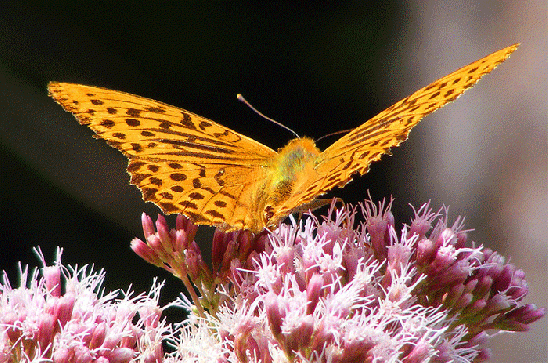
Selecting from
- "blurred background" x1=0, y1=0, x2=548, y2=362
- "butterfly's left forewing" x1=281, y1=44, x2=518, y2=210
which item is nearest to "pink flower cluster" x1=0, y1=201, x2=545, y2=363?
"butterfly's left forewing" x1=281, y1=44, x2=518, y2=210

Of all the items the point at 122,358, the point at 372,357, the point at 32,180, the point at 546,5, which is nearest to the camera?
the point at 372,357

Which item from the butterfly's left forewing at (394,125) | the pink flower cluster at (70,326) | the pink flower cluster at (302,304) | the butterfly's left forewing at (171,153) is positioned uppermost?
the butterfly's left forewing at (394,125)

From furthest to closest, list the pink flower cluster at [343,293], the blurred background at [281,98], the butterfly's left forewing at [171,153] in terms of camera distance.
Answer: the blurred background at [281,98] < the butterfly's left forewing at [171,153] < the pink flower cluster at [343,293]

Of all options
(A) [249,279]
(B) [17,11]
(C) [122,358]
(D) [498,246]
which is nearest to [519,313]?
(A) [249,279]

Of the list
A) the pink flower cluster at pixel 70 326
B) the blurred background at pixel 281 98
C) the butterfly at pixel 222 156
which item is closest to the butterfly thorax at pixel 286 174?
the butterfly at pixel 222 156

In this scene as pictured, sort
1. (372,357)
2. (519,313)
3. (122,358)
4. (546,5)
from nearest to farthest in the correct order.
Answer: (372,357), (122,358), (519,313), (546,5)

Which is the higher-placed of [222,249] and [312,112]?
[312,112]

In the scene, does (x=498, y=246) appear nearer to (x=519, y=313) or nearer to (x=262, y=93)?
(x=262, y=93)

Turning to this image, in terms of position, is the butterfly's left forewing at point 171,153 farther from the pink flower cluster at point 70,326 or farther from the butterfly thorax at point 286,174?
the pink flower cluster at point 70,326
